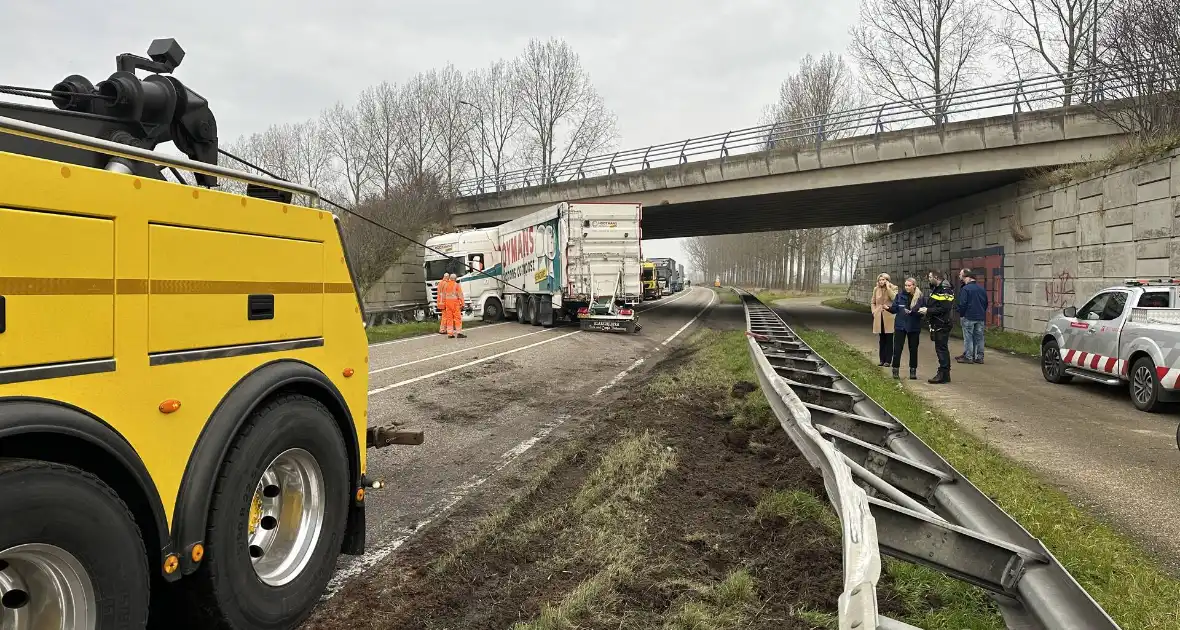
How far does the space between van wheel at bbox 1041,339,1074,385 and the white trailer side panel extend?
37.3ft

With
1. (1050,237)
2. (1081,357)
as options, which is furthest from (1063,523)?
(1050,237)

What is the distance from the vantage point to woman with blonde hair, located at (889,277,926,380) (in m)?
10.9

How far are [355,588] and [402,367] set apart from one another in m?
8.28

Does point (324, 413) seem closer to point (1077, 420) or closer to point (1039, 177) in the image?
point (1077, 420)

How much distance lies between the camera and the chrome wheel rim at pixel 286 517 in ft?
9.60

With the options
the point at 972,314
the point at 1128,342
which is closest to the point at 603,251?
the point at 972,314

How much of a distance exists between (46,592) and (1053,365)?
12.5 metres

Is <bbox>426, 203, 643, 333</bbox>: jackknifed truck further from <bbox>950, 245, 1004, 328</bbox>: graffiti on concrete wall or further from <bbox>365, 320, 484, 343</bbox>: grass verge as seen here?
<bbox>950, 245, 1004, 328</bbox>: graffiti on concrete wall

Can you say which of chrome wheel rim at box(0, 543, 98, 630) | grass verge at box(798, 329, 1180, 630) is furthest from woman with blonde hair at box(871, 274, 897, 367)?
chrome wheel rim at box(0, 543, 98, 630)

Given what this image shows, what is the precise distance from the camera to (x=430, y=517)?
15.1 feet

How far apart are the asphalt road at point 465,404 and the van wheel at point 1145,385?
6692 millimetres

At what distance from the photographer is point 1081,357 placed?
9.79m

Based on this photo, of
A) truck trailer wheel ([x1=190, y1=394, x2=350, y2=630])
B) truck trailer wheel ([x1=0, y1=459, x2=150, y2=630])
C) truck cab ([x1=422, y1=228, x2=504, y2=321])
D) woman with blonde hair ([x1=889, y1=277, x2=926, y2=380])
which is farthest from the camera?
truck cab ([x1=422, y1=228, x2=504, y2=321])

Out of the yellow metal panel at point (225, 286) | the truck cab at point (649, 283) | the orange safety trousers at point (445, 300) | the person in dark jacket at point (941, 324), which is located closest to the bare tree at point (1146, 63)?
the person in dark jacket at point (941, 324)
